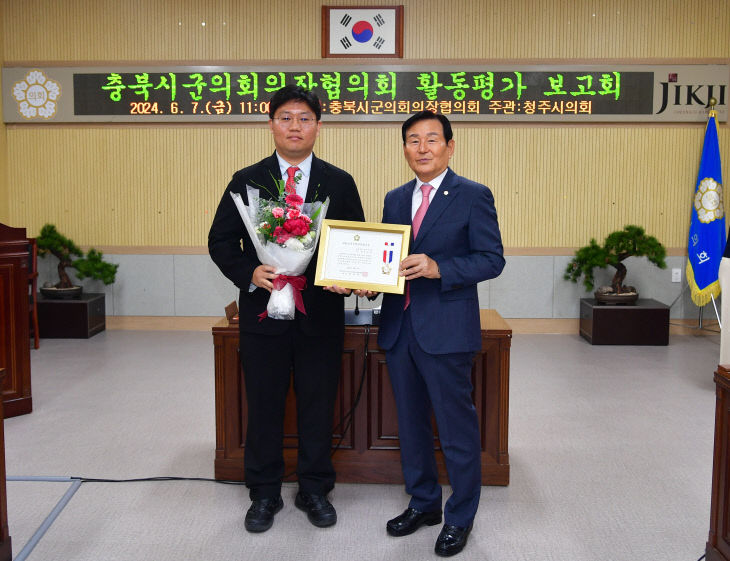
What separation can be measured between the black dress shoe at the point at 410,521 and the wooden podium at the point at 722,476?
1014 millimetres

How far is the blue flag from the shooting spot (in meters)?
6.34

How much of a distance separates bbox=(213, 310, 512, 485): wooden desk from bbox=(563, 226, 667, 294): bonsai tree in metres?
3.52

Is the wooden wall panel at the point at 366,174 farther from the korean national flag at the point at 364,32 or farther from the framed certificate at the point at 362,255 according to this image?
the framed certificate at the point at 362,255

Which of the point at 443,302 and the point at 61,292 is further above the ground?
the point at 443,302

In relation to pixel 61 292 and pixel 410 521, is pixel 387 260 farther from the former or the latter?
pixel 61 292

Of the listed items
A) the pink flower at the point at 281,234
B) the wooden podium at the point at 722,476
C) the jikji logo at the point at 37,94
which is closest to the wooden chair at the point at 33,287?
the jikji logo at the point at 37,94

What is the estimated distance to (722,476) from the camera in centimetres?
231

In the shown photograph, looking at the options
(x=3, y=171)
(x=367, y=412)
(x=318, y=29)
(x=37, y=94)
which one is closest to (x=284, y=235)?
(x=367, y=412)

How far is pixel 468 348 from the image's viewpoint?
2586 mm

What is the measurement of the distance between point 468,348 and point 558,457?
1445mm

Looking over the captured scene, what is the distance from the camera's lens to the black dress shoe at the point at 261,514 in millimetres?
2816

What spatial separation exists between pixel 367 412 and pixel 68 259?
4.55 m

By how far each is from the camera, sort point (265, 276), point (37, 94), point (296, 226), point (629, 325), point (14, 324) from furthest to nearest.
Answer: point (37, 94) < point (629, 325) < point (14, 324) < point (265, 276) < point (296, 226)

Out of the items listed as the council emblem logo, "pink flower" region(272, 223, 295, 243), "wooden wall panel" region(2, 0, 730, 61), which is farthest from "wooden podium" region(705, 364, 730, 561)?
"wooden wall panel" region(2, 0, 730, 61)
